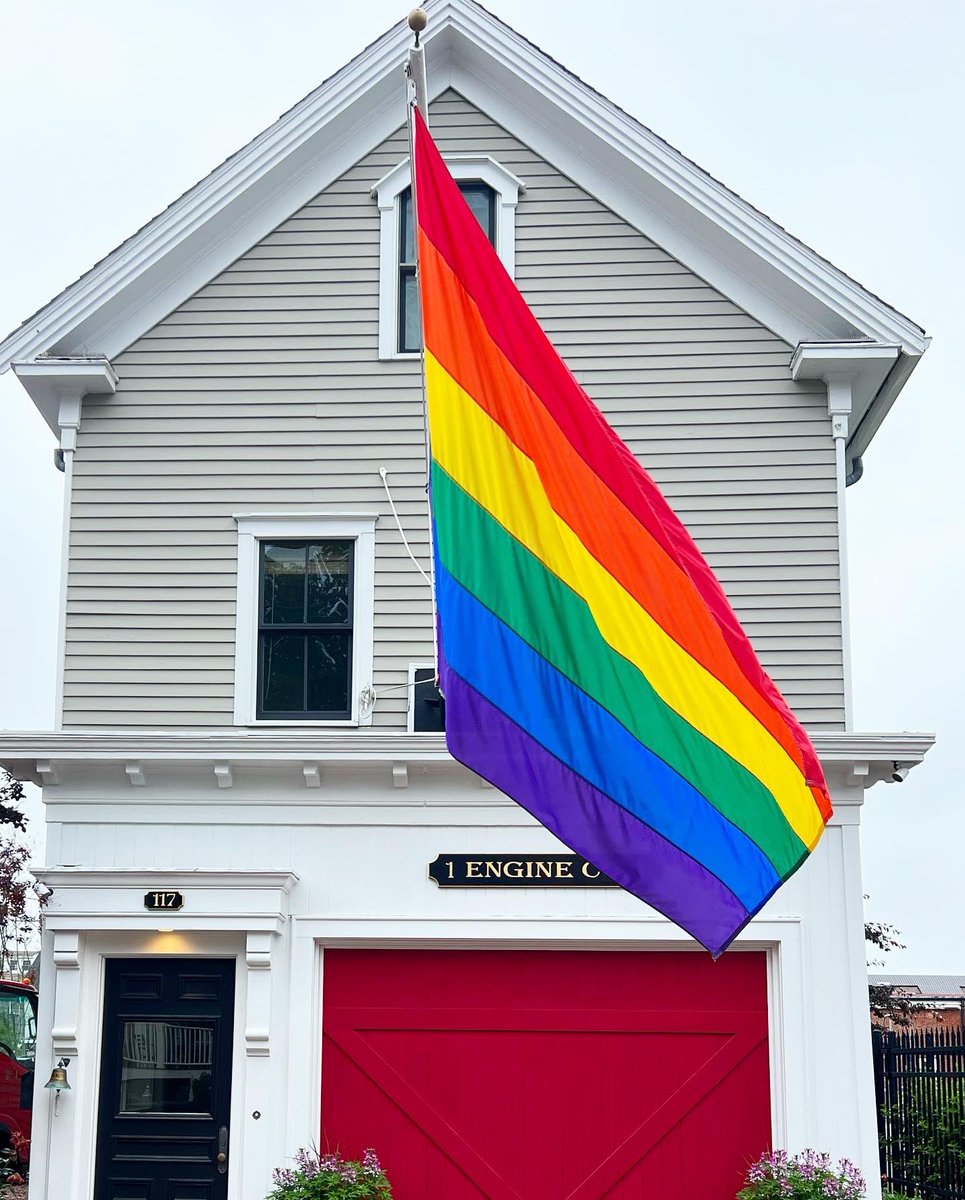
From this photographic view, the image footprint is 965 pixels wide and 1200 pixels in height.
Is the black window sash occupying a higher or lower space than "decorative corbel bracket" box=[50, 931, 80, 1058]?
higher

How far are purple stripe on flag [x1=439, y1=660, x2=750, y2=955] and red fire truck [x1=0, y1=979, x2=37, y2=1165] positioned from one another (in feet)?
37.3

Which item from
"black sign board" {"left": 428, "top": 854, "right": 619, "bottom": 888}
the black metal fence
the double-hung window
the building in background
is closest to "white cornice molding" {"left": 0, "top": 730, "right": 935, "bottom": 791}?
the building in background

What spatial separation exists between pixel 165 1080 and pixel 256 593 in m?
3.88

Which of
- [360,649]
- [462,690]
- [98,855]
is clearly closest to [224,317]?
[360,649]

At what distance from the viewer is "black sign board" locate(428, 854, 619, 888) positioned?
1238 cm

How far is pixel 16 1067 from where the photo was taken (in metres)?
17.8

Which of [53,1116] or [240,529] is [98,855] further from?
[240,529]

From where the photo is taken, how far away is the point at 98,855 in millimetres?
12562

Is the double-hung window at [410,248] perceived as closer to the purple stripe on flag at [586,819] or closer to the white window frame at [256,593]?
the white window frame at [256,593]

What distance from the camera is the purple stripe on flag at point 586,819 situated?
19.3 feet

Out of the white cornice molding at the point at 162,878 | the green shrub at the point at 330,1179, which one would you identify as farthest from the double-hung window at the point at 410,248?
the green shrub at the point at 330,1179

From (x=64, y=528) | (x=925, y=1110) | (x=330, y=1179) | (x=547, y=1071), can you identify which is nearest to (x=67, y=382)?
(x=64, y=528)

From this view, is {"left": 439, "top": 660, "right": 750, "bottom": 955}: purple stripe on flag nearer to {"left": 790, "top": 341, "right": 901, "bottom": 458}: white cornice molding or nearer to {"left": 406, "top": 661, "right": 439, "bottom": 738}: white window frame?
{"left": 406, "top": 661, "right": 439, "bottom": 738}: white window frame

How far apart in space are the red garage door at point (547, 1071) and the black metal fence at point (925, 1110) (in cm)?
202
